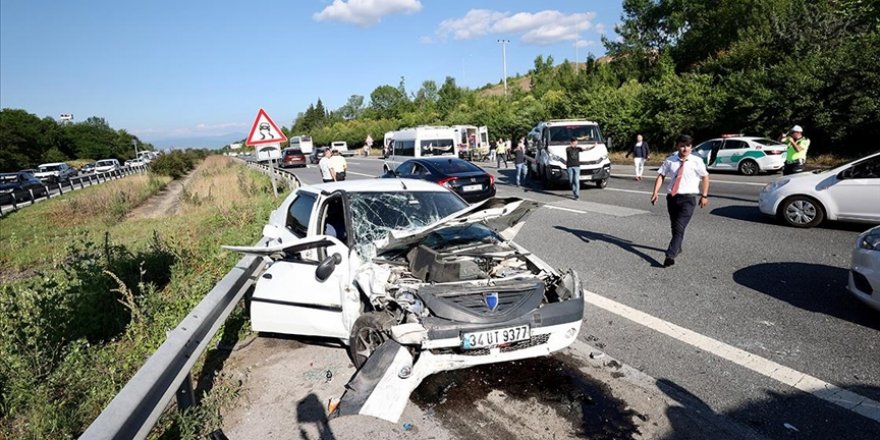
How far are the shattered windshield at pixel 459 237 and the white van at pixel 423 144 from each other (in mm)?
16354

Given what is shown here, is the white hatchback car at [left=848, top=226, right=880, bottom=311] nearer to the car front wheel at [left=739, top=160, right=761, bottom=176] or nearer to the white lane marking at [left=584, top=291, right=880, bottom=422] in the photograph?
the white lane marking at [left=584, top=291, right=880, bottom=422]

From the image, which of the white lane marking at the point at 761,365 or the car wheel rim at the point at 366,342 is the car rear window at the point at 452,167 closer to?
the white lane marking at the point at 761,365

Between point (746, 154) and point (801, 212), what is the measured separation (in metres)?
10.8

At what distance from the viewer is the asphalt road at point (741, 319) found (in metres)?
3.24

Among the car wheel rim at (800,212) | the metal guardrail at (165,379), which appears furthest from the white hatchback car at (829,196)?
the metal guardrail at (165,379)

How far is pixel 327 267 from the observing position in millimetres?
3992

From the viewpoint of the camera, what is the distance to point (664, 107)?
2609cm

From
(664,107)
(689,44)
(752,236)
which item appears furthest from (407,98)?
(752,236)

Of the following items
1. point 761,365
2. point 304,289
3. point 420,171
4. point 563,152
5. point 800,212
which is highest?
point 563,152

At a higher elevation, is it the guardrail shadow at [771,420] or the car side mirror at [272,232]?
the car side mirror at [272,232]

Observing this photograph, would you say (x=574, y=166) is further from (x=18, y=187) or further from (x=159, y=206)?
(x=18, y=187)

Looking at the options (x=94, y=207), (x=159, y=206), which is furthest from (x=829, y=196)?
(x=159, y=206)

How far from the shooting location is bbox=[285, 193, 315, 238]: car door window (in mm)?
5098

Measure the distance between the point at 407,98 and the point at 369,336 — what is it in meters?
95.8
